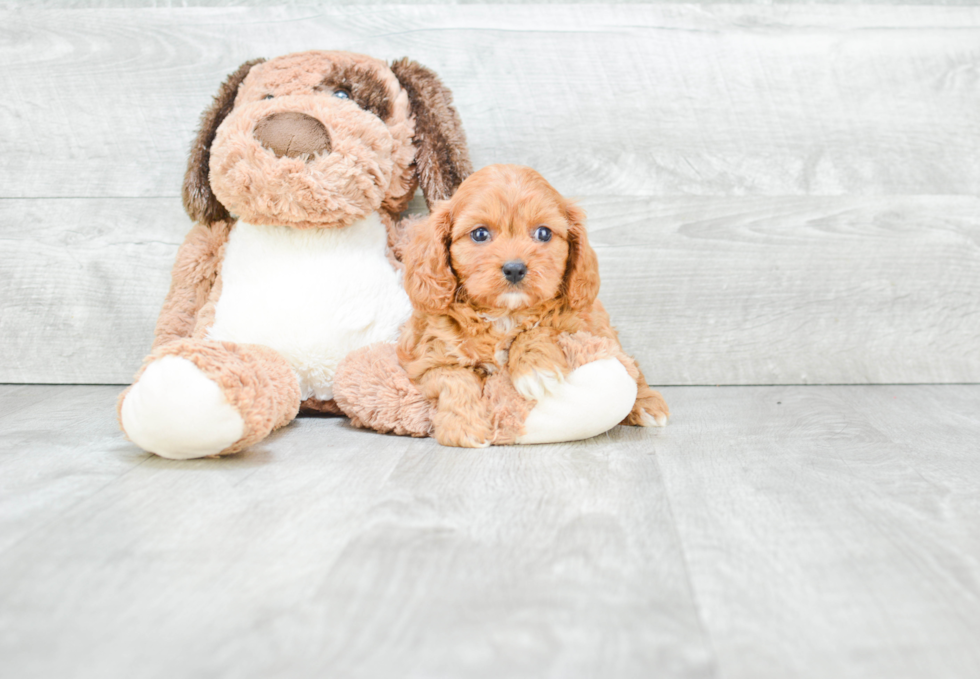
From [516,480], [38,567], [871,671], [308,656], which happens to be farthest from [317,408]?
[871,671]

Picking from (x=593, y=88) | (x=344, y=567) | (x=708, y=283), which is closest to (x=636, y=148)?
(x=593, y=88)

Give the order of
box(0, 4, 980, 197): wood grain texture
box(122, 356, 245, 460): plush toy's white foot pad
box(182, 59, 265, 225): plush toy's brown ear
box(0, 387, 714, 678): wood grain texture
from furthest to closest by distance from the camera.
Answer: box(0, 4, 980, 197): wood grain texture → box(182, 59, 265, 225): plush toy's brown ear → box(122, 356, 245, 460): plush toy's white foot pad → box(0, 387, 714, 678): wood grain texture

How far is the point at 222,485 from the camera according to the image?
837mm

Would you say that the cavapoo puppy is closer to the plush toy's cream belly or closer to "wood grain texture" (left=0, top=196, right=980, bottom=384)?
the plush toy's cream belly

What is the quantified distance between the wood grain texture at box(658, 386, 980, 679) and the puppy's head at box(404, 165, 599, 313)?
0.27 metres

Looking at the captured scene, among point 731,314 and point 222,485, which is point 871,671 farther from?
point 731,314

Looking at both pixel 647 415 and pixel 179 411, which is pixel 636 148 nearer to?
pixel 647 415

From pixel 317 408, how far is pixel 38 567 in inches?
22.6

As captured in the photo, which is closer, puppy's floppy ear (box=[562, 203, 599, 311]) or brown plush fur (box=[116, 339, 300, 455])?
brown plush fur (box=[116, 339, 300, 455])

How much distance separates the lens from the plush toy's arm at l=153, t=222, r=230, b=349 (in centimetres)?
122

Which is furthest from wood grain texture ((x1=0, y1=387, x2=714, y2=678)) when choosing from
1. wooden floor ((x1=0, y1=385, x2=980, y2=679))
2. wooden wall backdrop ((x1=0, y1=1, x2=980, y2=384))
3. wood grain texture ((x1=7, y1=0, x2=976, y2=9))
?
wood grain texture ((x1=7, y1=0, x2=976, y2=9))

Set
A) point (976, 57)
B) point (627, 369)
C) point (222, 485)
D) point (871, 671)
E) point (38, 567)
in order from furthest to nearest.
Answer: point (976, 57)
point (627, 369)
point (222, 485)
point (38, 567)
point (871, 671)

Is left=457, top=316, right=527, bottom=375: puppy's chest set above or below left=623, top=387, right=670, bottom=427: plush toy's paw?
above

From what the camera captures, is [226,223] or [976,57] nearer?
[226,223]
